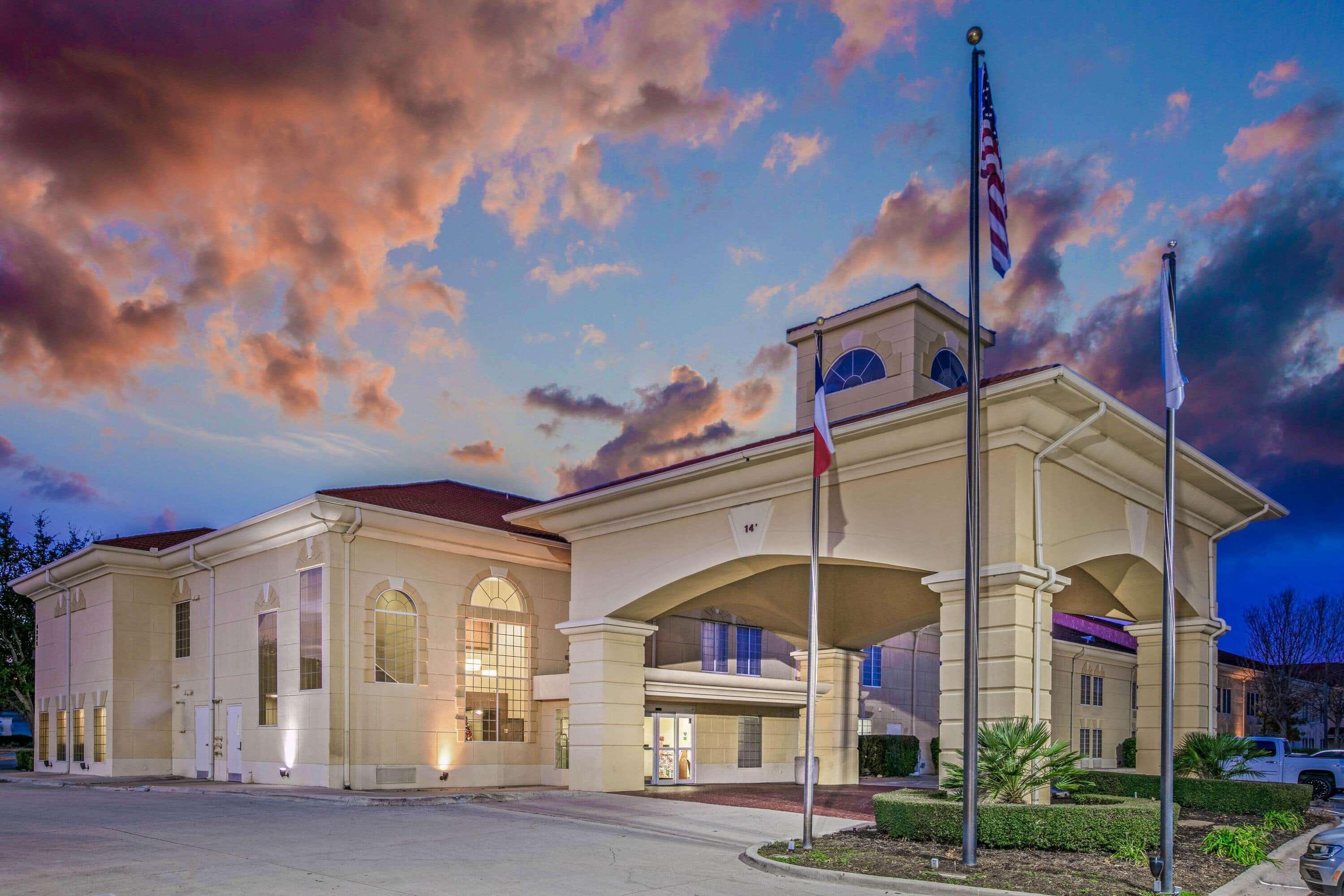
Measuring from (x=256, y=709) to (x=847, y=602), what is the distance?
51.5ft

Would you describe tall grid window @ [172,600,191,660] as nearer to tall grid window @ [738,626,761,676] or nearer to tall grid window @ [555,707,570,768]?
tall grid window @ [555,707,570,768]

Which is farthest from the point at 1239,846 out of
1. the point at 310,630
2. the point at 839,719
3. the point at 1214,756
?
the point at 310,630

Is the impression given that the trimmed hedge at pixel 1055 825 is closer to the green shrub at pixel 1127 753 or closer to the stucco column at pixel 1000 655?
the stucco column at pixel 1000 655

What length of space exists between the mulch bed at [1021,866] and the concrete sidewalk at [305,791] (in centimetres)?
981

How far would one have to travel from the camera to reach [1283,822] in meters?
17.5

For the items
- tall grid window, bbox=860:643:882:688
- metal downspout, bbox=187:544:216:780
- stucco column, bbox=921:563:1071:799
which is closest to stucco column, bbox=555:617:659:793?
stucco column, bbox=921:563:1071:799

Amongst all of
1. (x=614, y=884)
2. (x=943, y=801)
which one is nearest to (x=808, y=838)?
(x=943, y=801)

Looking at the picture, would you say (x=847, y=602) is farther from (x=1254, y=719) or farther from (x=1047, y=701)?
(x=1254, y=719)

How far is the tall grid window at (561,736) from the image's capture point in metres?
28.4

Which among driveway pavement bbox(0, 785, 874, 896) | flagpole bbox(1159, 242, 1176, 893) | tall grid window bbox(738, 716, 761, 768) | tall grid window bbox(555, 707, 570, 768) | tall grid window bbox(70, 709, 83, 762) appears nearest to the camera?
flagpole bbox(1159, 242, 1176, 893)

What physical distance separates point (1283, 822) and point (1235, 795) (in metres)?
1.73

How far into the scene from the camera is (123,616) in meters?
32.8

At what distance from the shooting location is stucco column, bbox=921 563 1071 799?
15906mm

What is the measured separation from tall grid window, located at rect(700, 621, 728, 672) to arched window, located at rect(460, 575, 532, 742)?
5617 mm
